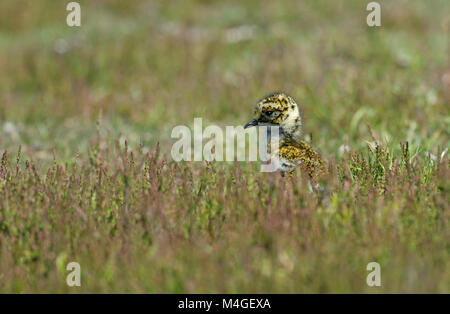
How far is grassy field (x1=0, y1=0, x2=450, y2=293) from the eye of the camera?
332cm

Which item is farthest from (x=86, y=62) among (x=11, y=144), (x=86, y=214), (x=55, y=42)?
(x=86, y=214)

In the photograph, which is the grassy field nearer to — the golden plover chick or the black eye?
the golden plover chick

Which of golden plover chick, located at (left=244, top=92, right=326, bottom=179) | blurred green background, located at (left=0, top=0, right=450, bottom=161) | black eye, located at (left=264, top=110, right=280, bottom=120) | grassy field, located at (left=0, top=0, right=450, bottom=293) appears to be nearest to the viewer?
grassy field, located at (left=0, top=0, right=450, bottom=293)

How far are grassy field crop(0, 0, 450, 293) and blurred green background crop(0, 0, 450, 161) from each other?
40 mm

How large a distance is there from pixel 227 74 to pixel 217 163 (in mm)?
4148

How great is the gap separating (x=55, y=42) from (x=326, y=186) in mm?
9116

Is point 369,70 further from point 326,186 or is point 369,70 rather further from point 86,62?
point 326,186

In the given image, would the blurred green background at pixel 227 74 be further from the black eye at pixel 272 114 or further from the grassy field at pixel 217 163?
the black eye at pixel 272 114

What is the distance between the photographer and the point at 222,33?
39.3ft

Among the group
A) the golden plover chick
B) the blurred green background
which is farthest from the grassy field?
the golden plover chick

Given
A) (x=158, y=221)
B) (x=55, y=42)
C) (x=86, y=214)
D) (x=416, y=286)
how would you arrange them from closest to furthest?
(x=416, y=286)
(x=158, y=221)
(x=86, y=214)
(x=55, y=42)

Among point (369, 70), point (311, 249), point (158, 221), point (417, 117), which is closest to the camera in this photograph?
point (311, 249)

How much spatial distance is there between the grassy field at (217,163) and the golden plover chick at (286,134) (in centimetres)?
24

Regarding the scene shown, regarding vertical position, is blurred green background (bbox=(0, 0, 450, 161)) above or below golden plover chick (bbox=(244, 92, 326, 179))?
above
